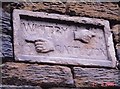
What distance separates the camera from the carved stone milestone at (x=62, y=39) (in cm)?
239

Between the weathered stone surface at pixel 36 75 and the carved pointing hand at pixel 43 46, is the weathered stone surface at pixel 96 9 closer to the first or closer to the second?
the carved pointing hand at pixel 43 46

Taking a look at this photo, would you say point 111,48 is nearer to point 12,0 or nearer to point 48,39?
point 48,39

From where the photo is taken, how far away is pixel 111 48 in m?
2.61

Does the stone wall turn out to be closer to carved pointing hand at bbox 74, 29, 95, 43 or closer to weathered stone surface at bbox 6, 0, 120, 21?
weathered stone surface at bbox 6, 0, 120, 21

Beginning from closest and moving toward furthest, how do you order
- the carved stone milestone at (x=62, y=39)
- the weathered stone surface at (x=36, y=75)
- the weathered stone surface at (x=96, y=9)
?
the weathered stone surface at (x=36, y=75), the carved stone milestone at (x=62, y=39), the weathered stone surface at (x=96, y=9)

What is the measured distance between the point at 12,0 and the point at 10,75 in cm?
52

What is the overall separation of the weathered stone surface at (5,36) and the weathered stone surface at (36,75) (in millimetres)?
72

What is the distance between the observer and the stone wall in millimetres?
2281

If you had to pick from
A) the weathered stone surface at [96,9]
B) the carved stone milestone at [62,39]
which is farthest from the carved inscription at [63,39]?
the weathered stone surface at [96,9]

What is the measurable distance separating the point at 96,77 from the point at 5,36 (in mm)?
644

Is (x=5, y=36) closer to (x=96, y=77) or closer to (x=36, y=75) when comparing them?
(x=36, y=75)

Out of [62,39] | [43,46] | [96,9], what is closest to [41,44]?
[43,46]

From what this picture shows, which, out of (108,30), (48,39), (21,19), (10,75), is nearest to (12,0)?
(21,19)

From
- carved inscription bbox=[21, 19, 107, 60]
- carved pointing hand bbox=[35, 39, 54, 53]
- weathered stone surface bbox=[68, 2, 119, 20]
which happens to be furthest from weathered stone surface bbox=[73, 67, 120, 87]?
weathered stone surface bbox=[68, 2, 119, 20]
